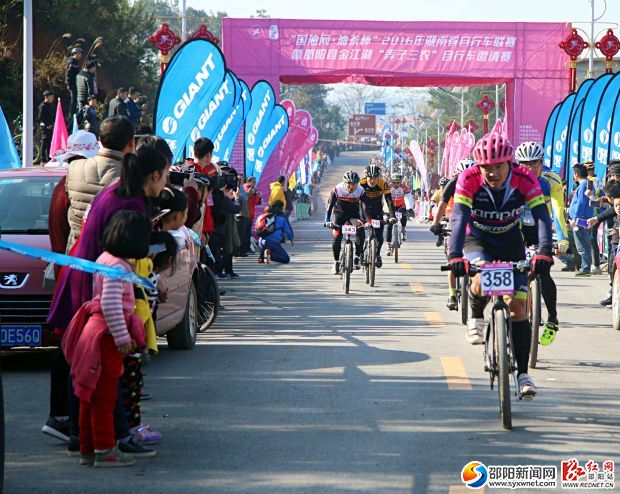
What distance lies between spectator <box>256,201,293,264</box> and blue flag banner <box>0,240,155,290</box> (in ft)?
60.9

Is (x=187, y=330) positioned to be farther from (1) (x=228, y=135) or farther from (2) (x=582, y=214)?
(1) (x=228, y=135)

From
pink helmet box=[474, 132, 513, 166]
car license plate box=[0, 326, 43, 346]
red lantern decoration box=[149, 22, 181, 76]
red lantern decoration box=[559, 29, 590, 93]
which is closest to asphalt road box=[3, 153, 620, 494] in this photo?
car license plate box=[0, 326, 43, 346]

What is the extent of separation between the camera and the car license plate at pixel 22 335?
31.7 ft

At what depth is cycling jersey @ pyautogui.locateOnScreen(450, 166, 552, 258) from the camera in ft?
28.3

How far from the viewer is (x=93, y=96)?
2167cm

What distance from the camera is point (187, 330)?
37.3 ft

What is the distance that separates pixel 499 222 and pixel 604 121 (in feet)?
63.9

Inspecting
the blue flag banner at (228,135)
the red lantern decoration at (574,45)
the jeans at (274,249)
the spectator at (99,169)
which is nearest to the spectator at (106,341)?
the spectator at (99,169)

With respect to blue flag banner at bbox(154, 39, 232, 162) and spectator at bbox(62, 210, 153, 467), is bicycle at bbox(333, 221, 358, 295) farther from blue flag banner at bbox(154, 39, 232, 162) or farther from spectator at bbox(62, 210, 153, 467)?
spectator at bbox(62, 210, 153, 467)

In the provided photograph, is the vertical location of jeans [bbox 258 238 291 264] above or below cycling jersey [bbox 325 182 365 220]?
below

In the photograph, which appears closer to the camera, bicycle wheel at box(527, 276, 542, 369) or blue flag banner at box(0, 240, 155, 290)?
blue flag banner at box(0, 240, 155, 290)

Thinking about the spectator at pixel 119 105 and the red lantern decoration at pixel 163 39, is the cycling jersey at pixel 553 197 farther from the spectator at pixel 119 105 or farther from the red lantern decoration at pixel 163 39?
the red lantern decoration at pixel 163 39

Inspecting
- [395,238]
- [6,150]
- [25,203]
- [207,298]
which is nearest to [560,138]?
[395,238]

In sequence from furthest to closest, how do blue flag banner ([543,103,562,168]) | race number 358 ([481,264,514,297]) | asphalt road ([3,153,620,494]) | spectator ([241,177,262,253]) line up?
A: blue flag banner ([543,103,562,168]), spectator ([241,177,262,253]), race number 358 ([481,264,514,297]), asphalt road ([3,153,620,494])
